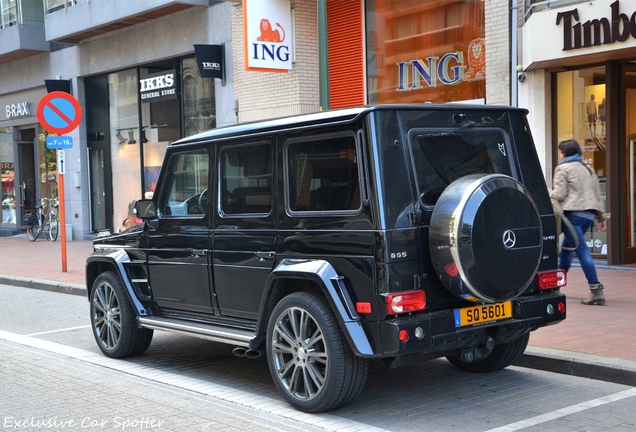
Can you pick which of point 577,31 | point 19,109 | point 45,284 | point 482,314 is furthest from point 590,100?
point 19,109

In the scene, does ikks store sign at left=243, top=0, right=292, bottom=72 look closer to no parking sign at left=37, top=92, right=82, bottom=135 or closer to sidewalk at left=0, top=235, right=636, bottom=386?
no parking sign at left=37, top=92, right=82, bottom=135

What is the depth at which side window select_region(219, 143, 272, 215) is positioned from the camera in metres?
6.36

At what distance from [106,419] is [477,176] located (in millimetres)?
3057

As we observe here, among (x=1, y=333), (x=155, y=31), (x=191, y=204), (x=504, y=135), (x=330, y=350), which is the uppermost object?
(x=155, y=31)

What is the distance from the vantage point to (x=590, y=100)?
1257 centimetres

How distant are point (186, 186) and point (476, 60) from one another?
301 inches

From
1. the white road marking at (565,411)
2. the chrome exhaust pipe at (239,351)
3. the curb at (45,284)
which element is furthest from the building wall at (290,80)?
the white road marking at (565,411)

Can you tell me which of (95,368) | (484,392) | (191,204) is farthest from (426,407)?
(95,368)

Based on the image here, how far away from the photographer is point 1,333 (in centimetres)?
949

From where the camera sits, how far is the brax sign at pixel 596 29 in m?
10.8

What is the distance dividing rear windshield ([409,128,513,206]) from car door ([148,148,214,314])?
2039 millimetres

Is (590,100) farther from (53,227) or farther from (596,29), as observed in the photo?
(53,227)

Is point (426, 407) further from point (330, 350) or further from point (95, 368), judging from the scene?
point (95, 368)

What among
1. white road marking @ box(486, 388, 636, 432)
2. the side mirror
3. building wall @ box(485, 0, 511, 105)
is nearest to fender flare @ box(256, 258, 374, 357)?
white road marking @ box(486, 388, 636, 432)
